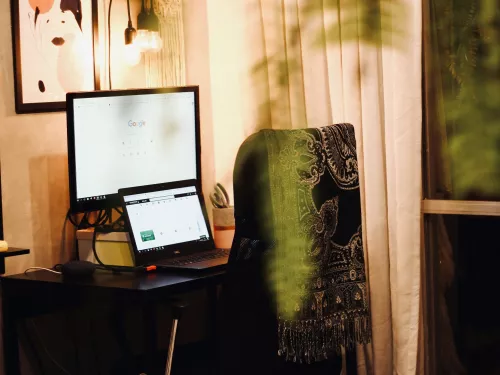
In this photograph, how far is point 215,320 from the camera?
8.59ft

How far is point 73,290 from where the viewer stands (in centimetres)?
203

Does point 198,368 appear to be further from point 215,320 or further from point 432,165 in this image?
point 432,165

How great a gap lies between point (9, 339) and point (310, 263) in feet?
3.35

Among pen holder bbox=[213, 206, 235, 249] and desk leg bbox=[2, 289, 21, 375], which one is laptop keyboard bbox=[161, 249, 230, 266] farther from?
desk leg bbox=[2, 289, 21, 375]

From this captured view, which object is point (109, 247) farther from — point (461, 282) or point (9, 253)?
point (461, 282)

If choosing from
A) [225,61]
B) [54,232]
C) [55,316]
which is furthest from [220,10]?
[55,316]

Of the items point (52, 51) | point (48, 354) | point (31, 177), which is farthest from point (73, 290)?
point (52, 51)

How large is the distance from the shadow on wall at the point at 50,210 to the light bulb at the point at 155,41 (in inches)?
20.7

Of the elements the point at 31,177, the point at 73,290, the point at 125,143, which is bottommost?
the point at 73,290

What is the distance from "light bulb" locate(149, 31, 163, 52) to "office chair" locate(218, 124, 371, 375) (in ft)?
3.39

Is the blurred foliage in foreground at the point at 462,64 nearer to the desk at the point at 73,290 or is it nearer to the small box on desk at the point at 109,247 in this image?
the desk at the point at 73,290

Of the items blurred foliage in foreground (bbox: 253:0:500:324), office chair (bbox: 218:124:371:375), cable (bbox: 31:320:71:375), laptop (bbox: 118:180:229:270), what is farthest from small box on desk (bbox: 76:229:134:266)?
blurred foliage in foreground (bbox: 253:0:500:324)

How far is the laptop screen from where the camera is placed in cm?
225

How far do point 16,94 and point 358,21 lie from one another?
202cm
